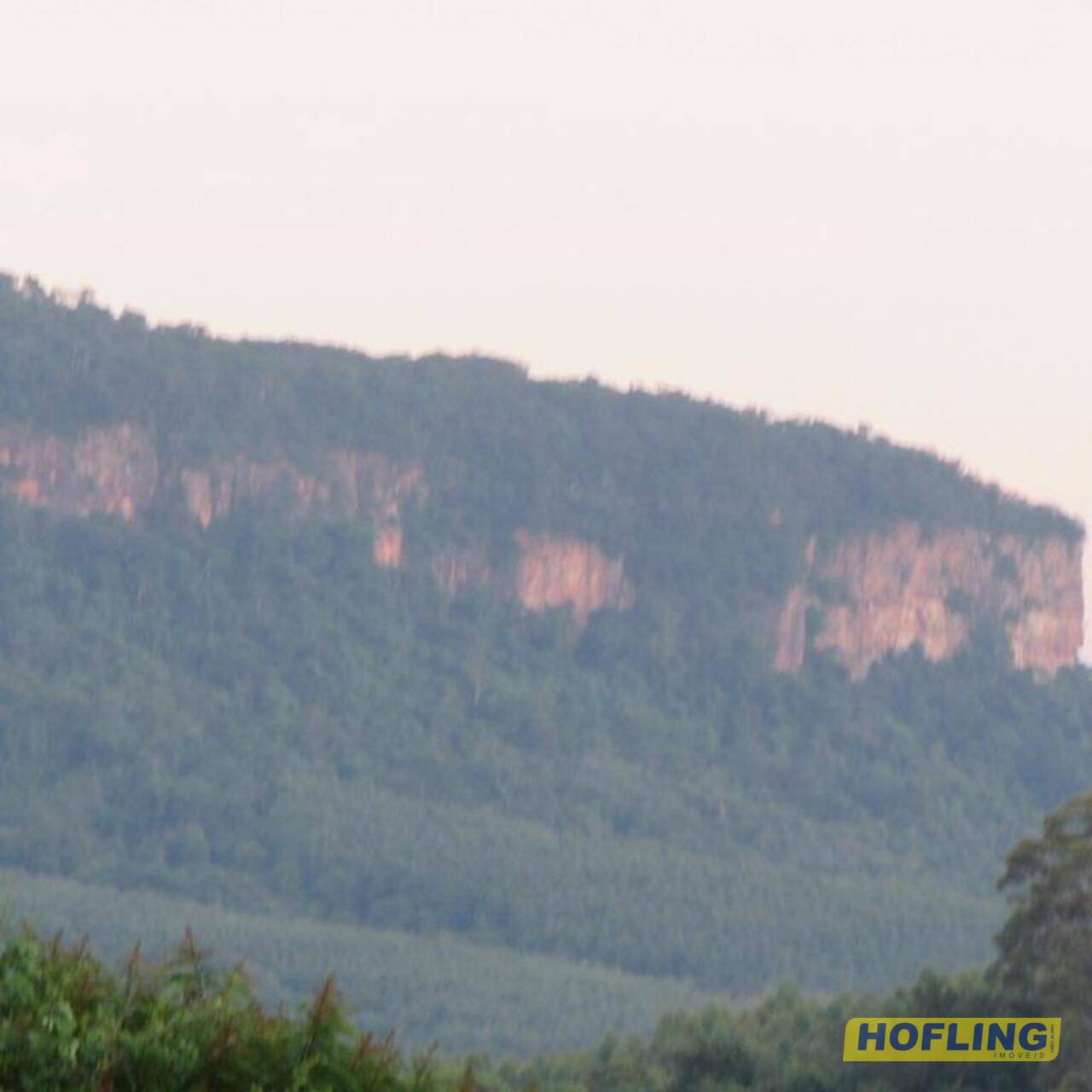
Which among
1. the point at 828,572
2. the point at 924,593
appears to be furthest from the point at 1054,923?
the point at 828,572

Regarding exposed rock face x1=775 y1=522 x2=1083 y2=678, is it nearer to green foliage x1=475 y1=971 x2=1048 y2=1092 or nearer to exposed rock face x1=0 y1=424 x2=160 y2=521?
exposed rock face x1=0 y1=424 x2=160 y2=521

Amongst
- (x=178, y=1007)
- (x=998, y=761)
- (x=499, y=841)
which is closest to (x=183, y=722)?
(x=499, y=841)

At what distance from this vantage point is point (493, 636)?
106 meters

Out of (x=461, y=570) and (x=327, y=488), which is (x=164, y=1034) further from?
(x=461, y=570)

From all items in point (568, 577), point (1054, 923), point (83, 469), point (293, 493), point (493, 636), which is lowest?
point (1054, 923)

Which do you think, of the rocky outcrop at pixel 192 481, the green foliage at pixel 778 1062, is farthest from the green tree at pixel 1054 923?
the rocky outcrop at pixel 192 481

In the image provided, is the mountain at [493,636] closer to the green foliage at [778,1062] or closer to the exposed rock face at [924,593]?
the exposed rock face at [924,593]

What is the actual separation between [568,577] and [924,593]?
476 inches

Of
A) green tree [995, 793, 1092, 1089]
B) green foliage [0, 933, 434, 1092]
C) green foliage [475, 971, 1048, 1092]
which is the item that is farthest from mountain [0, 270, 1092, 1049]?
green foliage [0, 933, 434, 1092]

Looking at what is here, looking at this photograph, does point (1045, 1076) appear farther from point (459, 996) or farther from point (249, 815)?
point (249, 815)

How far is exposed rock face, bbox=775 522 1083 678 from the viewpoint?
349ft

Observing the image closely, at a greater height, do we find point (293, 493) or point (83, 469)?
point (293, 493)

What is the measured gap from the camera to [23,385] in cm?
9906

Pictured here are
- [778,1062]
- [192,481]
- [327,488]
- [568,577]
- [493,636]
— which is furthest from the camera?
[568,577]
